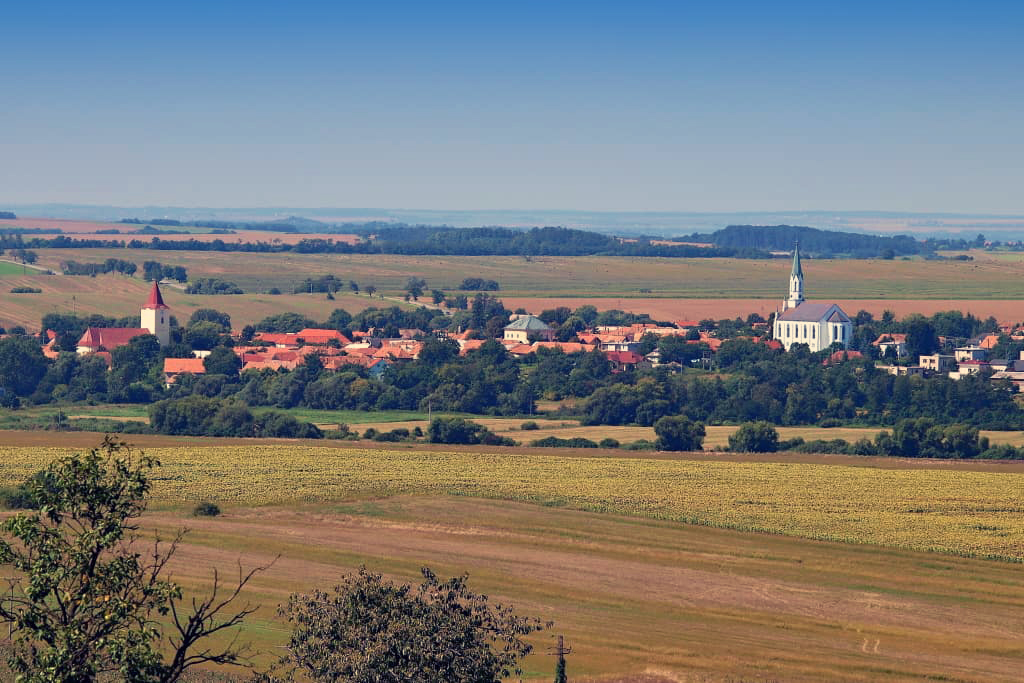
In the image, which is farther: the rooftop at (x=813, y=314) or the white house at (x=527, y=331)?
the white house at (x=527, y=331)

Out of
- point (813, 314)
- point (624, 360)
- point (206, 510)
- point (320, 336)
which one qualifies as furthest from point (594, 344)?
point (206, 510)

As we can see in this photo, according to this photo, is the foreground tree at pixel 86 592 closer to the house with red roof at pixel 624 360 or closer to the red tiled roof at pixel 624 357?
the house with red roof at pixel 624 360

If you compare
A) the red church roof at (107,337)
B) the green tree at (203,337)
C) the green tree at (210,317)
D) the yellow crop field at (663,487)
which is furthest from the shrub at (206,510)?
the green tree at (210,317)

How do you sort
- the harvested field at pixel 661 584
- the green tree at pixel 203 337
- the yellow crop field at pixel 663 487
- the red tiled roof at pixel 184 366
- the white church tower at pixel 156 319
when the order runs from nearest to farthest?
1. the harvested field at pixel 661 584
2. the yellow crop field at pixel 663 487
3. the red tiled roof at pixel 184 366
4. the green tree at pixel 203 337
5. the white church tower at pixel 156 319

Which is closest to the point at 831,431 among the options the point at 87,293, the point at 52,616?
the point at 52,616

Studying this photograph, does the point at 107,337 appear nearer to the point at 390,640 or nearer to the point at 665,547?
the point at 665,547

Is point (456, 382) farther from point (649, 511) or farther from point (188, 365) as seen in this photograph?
point (649, 511)

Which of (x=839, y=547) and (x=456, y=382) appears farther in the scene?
(x=456, y=382)
